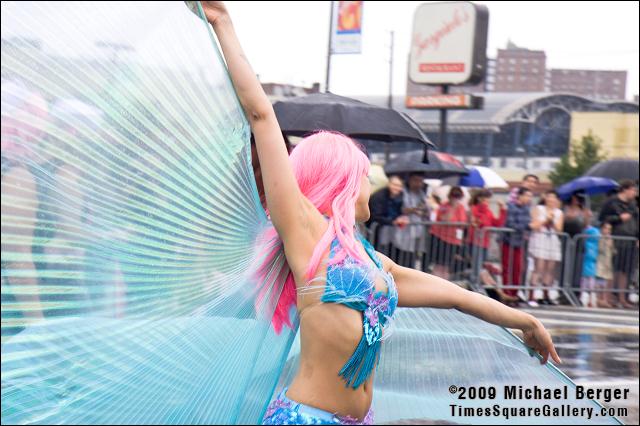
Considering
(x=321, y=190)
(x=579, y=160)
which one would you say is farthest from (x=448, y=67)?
(x=321, y=190)

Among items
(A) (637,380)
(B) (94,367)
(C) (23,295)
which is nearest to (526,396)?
(B) (94,367)

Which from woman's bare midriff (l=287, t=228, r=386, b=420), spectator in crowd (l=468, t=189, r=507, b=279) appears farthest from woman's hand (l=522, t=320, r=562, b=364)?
spectator in crowd (l=468, t=189, r=507, b=279)

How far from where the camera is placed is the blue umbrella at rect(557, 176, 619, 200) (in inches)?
642

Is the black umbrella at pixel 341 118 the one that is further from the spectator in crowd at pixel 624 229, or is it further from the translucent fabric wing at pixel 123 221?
the spectator in crowd at pixel 624 229

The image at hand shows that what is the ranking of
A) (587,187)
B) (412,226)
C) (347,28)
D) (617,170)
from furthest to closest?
(347,28)
(617,170)
(587,187)
(412,226)

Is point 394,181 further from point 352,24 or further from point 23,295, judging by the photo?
point 352,24

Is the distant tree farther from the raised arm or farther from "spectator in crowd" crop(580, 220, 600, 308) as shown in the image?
the raised arm

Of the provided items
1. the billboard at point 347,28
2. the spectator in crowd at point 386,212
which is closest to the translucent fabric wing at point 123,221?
the spectator in crowd at point 386,212

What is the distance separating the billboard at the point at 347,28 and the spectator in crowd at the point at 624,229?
18.8 m

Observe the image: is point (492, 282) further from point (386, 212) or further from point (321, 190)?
point (321, 190)

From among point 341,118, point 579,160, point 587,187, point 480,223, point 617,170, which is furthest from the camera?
point 579,160

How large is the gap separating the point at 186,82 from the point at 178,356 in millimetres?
671

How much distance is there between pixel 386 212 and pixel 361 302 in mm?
10037

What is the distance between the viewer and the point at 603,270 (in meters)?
14.7
